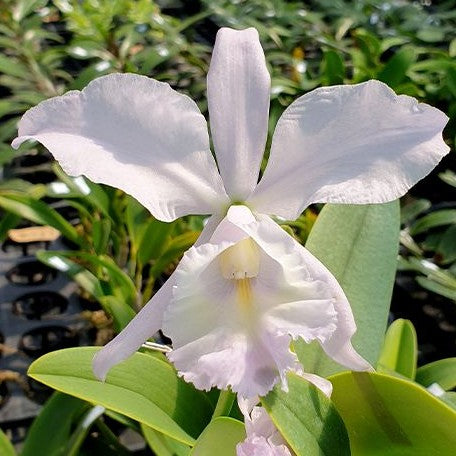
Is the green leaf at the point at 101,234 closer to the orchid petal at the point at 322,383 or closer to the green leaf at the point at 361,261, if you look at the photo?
the green leaf at the point at 361,261

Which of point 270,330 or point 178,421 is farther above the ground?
point 270,330

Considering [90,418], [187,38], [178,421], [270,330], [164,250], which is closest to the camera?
[270,330]

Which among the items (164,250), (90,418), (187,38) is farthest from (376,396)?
(187,38)

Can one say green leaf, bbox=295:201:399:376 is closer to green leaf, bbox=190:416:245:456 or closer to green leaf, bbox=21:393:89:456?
green leaf, bbox=190:416:245:456

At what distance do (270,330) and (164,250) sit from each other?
81cm

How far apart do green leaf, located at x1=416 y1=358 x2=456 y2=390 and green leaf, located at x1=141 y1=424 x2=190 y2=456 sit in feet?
1.20

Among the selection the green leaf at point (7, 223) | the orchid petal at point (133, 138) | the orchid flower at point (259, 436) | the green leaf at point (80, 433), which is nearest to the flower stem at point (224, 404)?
the orchid flower at point (259, 436)

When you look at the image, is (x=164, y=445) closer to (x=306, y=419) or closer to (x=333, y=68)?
(x=306, y=419)

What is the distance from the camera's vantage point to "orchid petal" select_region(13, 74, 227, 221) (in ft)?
1.83

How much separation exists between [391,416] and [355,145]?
0.86 feet

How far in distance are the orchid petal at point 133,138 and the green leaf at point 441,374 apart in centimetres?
53

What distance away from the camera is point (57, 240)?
1.72 metres

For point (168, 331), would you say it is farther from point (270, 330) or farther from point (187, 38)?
point (187, 38)

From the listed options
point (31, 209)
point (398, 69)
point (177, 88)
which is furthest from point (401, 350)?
point (177, 88)
